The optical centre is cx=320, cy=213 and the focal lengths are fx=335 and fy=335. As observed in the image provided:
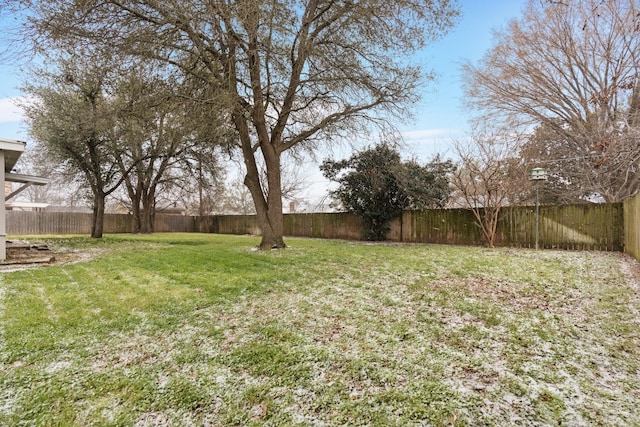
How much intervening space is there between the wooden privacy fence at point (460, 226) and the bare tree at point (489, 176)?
511mm

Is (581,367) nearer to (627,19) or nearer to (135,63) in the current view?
(135,63)

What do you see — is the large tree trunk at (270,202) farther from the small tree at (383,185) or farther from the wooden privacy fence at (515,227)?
the wooden privacy fence at (515,227)

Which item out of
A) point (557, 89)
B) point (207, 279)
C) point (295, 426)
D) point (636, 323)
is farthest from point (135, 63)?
point (557, 89)

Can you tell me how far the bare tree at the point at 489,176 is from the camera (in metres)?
9.99

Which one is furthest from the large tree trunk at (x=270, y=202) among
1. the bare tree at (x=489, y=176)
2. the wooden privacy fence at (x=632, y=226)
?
the wooden privacy fence at (x=632, y=226)

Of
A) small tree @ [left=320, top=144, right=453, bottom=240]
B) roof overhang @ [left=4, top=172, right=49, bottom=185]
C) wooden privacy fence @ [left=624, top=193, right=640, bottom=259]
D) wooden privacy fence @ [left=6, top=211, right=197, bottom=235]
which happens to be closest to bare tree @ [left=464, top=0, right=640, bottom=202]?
wooden privacy fence @ [left=624, top=193, right=640, bottom=259]

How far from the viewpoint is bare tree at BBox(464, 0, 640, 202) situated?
11234 millimetres

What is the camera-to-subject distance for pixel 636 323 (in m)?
3.14

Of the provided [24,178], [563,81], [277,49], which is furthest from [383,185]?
[24,178]

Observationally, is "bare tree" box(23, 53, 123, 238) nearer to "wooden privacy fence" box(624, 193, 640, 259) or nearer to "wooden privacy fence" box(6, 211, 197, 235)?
"wooden privacy fence" box(6, 211, 197, 235)

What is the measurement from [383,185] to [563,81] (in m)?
8.27

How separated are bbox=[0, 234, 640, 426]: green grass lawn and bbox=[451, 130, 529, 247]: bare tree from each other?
555 centimetres

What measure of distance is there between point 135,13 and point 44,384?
262 inches

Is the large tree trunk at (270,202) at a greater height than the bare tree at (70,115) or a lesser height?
lesser
